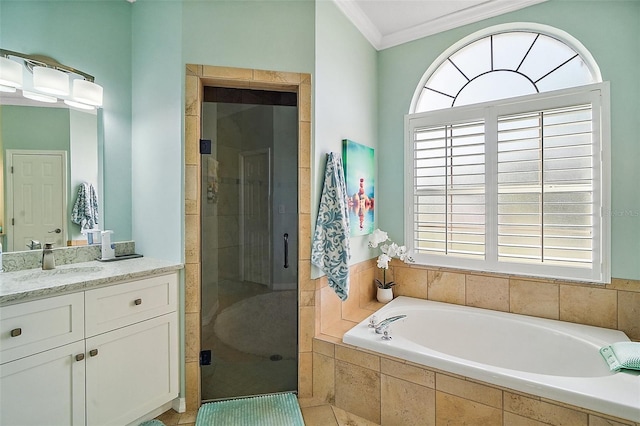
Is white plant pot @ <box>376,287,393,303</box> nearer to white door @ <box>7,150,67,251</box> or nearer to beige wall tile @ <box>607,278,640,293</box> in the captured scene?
beige wall tile @ <box>607,278,640,293</box>

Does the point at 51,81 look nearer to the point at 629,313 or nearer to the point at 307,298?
the point at 307,298

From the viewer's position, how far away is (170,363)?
1897 millimetres

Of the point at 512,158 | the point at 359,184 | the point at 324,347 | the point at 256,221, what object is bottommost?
the point at 324,347

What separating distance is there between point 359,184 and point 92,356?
2.06 metres

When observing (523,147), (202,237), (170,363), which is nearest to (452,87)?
(523,147)

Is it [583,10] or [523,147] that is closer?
[583,10]

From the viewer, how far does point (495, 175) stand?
2320 mm

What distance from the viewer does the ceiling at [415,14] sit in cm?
232

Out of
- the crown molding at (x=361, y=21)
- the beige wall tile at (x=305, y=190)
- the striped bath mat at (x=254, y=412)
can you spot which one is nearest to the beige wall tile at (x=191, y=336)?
the striped bath mat at (x=254, y=412)

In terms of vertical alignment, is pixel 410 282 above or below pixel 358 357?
above

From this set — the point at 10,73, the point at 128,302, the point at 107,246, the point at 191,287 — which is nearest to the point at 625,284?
the point at 191,287

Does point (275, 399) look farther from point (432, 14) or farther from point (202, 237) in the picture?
point (432, 14)

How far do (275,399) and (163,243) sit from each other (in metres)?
1.31

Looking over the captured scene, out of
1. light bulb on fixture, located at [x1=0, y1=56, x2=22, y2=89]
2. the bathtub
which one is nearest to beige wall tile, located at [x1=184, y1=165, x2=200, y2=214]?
light bulb on fixture, located at [x1=0, y1=56, x2=22, y2=89]
